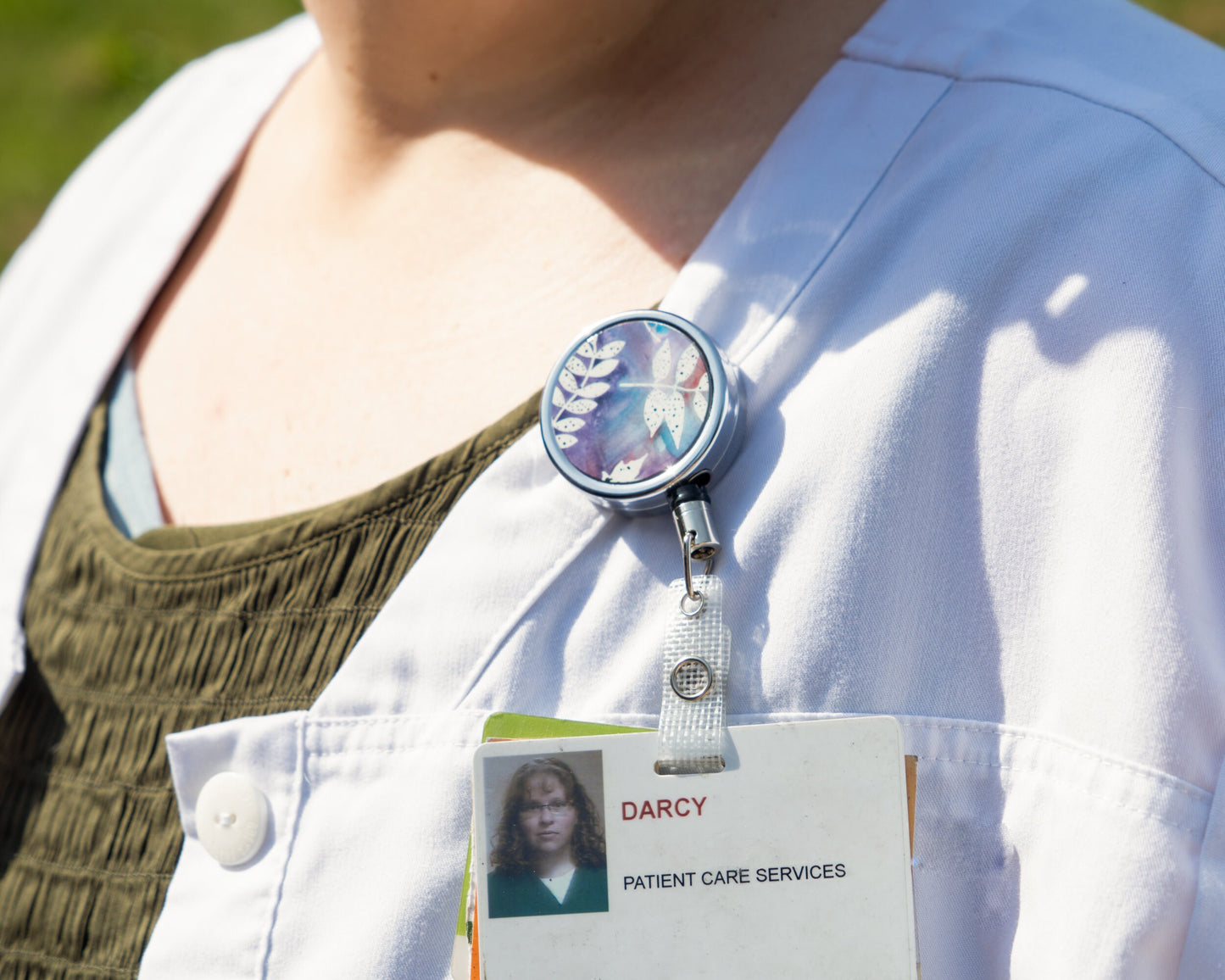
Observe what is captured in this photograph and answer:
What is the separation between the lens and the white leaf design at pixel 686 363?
691mm

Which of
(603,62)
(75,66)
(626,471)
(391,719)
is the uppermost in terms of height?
(75,66)

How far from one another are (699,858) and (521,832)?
0.10 m

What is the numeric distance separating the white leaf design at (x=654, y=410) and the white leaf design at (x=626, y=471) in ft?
0.06

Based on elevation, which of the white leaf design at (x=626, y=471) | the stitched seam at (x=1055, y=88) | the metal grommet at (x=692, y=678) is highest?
the stitched seam at (x=1055, y=88)

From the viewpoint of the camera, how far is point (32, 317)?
1.17m

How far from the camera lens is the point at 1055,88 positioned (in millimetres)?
719

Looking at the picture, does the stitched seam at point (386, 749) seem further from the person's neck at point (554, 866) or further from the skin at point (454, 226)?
the skin at point (454, 226)

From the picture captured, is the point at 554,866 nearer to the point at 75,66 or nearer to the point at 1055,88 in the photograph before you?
the point at 1055,88

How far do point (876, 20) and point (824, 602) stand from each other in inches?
17.4

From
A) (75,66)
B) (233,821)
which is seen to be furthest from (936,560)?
(75,66)

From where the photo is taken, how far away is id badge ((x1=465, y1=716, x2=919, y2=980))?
1.98 feet

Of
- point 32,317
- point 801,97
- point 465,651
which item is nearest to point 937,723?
point 465,651

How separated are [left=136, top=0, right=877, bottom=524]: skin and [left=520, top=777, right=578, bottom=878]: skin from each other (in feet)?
0.98

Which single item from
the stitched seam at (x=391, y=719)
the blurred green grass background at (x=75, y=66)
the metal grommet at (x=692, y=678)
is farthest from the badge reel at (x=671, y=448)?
the blurred green grass background at (x=75, y=66)
